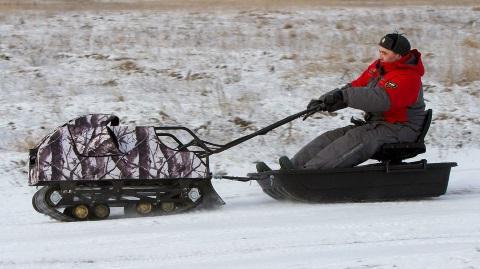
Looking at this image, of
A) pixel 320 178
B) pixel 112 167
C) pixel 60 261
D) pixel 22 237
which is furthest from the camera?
pixel 320 178

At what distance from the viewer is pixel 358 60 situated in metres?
12.2

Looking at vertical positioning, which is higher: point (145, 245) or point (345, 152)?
point (345, 152)

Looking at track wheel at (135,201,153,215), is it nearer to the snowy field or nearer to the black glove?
the snowy field

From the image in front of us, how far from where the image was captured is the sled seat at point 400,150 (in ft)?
19.6

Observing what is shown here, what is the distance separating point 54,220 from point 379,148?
2.54 m

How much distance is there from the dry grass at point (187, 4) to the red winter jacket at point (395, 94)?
1135 centimetres

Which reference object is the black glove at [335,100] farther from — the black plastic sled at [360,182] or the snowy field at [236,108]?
the snowy field at [236,108]

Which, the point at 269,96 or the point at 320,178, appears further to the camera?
the point at 269,96

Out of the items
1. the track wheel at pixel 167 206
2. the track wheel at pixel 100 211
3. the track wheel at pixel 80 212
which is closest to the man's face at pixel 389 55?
the track wheel at pixel 167 206

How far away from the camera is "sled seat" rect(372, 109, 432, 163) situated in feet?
19.6

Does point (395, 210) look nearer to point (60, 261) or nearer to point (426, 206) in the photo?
point (426, 206)

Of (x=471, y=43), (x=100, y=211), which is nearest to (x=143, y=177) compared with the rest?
(x=100, y=211)

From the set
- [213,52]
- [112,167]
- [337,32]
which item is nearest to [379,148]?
[112,167]

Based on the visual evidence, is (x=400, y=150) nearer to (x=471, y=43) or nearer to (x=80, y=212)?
(x=80, y=212)
